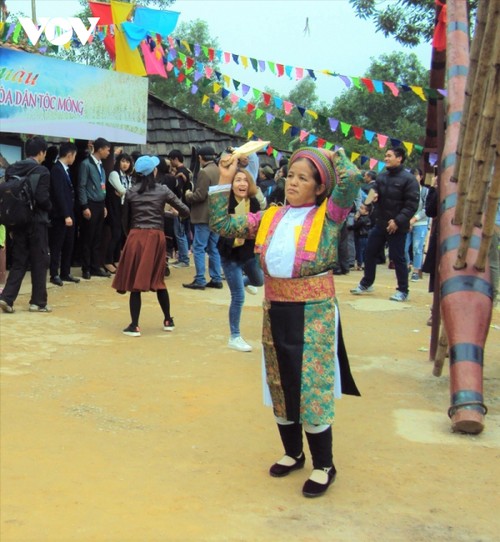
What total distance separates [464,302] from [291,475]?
186 cm

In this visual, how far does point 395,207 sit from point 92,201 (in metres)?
3.82

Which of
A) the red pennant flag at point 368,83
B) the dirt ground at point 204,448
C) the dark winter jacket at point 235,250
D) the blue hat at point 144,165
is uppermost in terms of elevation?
the red pennant flag at point 368,83

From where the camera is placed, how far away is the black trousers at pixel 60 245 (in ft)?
32.1

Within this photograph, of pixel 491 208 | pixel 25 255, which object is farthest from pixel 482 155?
pixel 25 255

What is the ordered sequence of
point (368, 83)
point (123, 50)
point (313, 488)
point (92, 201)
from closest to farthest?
1. point (313, 488)
2. point (368, 83)
3. point (92, 201)
4. point (123, 50)

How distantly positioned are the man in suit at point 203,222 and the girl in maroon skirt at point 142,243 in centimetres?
267

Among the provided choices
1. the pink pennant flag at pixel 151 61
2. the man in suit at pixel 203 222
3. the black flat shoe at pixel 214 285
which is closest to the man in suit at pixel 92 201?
the man in suit at pixel 203 222

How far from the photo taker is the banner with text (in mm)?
9530

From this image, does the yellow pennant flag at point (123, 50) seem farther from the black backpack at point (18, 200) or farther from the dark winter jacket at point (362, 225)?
the black backpack at point (18, 200)

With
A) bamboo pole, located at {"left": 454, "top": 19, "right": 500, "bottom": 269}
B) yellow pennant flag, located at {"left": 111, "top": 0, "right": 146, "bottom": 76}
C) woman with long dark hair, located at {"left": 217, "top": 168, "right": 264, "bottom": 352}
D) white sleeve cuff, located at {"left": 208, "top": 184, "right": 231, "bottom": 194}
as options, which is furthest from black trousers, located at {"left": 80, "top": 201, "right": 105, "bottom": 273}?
white sleeve cuff, located at {"left": 208, "top": 184, "right": 231, "bottom": 194}

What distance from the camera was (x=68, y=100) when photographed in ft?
33.7

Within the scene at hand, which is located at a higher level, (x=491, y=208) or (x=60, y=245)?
(x=491, y=208)

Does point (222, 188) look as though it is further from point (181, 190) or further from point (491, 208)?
point (181, 190)

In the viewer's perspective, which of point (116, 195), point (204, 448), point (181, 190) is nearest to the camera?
point (204, 448)
